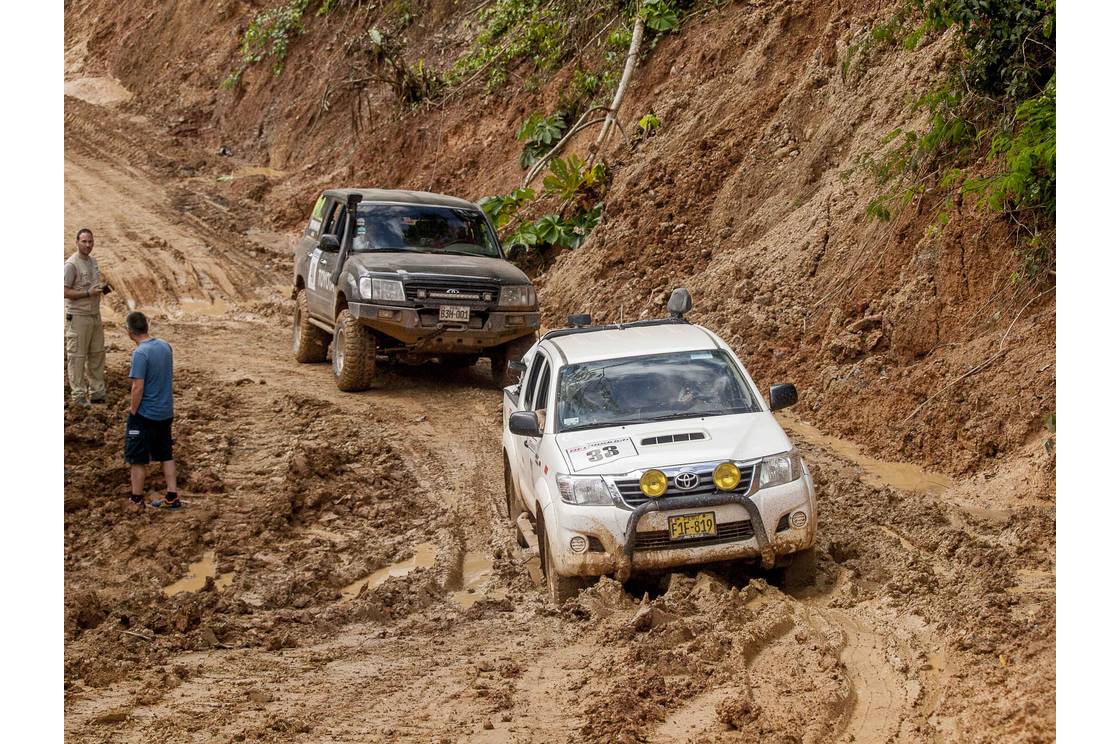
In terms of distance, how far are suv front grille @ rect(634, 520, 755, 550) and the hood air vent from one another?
0.61 meters

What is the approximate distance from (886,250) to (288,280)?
1231cm

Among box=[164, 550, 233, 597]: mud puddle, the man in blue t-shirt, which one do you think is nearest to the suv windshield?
the man in blue t-shirt

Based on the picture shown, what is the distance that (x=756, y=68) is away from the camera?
18.5 meters

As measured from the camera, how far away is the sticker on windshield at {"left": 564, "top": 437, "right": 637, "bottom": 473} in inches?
300

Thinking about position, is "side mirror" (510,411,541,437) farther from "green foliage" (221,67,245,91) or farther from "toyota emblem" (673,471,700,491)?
"green foliage" (221,67,245,91)

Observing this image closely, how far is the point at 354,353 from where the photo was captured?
1406 centimetres

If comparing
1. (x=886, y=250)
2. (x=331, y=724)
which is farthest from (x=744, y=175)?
(x=331, y=724)

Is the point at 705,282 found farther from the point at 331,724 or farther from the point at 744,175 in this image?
the point at 331,724

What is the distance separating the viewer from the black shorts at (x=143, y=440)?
34.0 ft

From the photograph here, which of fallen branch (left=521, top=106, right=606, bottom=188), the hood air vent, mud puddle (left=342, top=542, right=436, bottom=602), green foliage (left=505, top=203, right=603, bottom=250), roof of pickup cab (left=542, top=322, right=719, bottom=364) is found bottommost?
mud puddle (left=342, top=542, right=436, bottom=602)

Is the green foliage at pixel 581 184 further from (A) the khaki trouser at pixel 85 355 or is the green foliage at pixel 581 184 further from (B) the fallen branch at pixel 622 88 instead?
(A) the khaki trouser at pixel 85 355

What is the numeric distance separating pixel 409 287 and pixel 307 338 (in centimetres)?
286

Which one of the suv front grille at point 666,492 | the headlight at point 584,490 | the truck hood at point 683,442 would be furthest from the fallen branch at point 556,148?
the suv front grille at point 666,492

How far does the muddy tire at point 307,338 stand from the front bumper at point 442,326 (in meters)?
2.13
